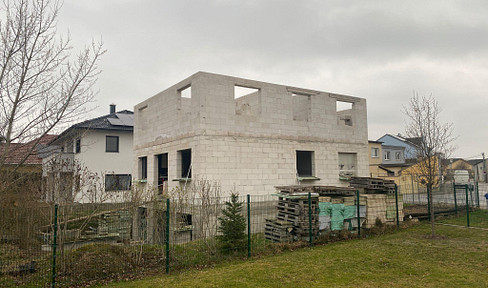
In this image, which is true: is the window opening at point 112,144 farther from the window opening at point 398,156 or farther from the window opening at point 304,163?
the window opening at point 398,156

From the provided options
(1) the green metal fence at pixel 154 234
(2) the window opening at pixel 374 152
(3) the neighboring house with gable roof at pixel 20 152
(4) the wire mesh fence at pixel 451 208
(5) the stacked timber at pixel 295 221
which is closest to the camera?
(3) the neighboring house with gable roof at pixel 20 152

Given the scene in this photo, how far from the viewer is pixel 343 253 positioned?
955 cm

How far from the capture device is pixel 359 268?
8148 mm

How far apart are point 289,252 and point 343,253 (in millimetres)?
1551

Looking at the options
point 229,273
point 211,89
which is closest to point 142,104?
point 211,89

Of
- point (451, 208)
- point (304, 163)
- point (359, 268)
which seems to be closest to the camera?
point (359, 268)

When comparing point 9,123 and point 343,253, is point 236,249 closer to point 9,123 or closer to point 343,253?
point 343,253

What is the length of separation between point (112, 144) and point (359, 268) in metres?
22.9

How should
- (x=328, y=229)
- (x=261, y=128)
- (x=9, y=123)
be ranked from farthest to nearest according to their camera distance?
(x=261, y=128), (x=328, y=229), (x=9, y=123)

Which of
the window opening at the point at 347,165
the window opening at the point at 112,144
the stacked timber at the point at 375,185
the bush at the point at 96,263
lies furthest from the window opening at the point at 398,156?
the bush at the point at 96,263

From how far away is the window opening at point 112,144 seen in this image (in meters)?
26.3

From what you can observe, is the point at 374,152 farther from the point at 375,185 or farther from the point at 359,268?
the point at 359,268

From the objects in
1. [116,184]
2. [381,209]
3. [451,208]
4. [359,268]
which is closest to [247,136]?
[381,209]

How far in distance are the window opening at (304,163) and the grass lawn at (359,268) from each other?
6.06m
